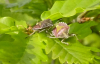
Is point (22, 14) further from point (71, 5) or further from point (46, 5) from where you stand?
point (71, 5)

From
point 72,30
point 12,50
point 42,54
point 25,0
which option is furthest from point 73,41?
point 25,0

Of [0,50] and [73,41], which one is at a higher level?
[0,50]

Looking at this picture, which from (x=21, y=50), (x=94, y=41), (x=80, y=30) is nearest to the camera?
(x=21, y=50)

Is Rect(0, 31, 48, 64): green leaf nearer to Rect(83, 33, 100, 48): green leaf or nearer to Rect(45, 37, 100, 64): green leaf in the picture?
Rect(45, 37, 100, 64): green leaf

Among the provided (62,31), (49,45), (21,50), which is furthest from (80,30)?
(21,50)

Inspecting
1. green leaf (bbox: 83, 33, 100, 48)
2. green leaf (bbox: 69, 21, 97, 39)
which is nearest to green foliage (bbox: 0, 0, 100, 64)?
green leaf (bbox: 69, 21, 97, 39)

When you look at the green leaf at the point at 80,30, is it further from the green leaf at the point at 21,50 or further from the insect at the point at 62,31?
the green leaf at the point at 21,50

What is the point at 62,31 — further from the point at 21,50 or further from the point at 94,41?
the point at 94,41

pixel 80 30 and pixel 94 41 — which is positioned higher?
pixel 80 30

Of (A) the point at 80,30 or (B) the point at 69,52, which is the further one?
(A) the point at 80,30

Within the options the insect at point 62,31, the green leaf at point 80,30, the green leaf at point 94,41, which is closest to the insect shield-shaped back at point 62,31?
the insect at point 62,31

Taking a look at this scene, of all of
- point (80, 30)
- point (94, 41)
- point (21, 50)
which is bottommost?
point (94, 41)
